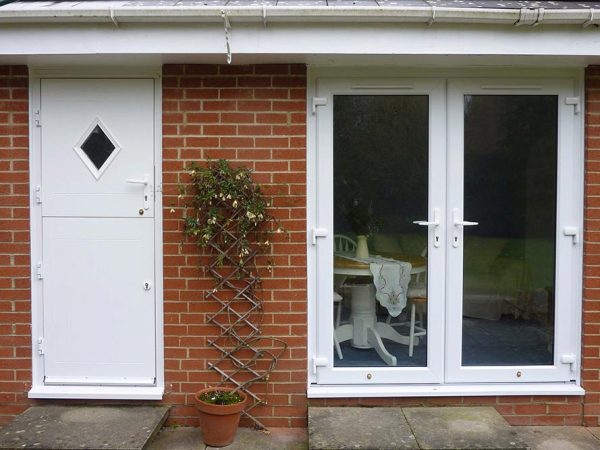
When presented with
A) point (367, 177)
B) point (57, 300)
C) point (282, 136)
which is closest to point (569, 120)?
point (367, 177)

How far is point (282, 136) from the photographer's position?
3.85 m

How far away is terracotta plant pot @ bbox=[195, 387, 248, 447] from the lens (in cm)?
357

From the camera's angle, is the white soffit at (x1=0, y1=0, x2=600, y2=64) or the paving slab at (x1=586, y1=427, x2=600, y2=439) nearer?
the white soffit at (x1=0, y1=0, x2=600, y2=64)

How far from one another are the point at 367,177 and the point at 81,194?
1.90 meters

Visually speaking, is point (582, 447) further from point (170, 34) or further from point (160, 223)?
point (170, 34)

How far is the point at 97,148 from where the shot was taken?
3.91 m

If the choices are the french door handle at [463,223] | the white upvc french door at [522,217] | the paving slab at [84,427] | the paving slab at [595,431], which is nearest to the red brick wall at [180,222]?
the white upvc french door at [522,217]

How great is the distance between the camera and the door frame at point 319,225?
3.88 meters

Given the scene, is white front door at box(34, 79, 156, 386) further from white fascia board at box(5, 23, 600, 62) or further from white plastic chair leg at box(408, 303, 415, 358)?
white plastic chair leg at box(408, 303, 415, 358)

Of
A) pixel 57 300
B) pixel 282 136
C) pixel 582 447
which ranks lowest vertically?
pixel 582 447

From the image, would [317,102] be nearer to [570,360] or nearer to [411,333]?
[411,333]

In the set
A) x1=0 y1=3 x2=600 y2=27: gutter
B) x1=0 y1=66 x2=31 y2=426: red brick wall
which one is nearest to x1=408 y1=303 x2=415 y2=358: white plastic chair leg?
x1=0 y1=3 x2=600 y2=27: gutter

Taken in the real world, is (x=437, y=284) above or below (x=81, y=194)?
below

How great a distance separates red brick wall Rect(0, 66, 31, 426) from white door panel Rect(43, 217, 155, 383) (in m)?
0.14
